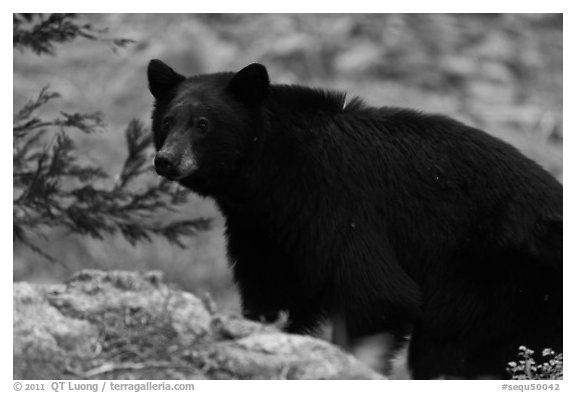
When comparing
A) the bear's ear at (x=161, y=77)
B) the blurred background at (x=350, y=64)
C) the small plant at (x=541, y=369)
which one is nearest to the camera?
the small plant at (x=541, y=369)

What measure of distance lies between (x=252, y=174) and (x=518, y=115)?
11.6 metres

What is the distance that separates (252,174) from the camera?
732 cm

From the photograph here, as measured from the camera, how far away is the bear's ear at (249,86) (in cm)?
727

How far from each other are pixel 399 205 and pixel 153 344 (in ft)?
A: 8.12

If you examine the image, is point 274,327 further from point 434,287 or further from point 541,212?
point 541,212

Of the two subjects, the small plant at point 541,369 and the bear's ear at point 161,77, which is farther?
the bear's ear at point 161,77

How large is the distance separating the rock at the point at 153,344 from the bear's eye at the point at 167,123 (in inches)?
69.2

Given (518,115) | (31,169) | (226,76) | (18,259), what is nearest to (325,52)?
(518,115)

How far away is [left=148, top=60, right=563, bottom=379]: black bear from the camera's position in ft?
23.6

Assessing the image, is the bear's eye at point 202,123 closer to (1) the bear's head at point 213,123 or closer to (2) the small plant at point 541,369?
Answer: (1) the bear's head at point 213,123

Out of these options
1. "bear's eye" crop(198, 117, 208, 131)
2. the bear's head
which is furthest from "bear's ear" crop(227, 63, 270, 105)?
"bear's eye" crop(198, 117, 208, 131)

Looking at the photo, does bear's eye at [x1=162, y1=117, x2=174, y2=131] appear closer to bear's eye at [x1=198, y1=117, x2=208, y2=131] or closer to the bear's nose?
bear's eye at [x1=198, y1=117, x2=208, y2=131]

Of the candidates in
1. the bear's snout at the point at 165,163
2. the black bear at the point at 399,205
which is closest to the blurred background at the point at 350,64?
the black bear at the point at 399,205

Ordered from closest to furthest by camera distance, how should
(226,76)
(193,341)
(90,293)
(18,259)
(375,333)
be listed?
1. (193,341)
2. (90,293)
3. (375,333)
4. (226,76)
5. (18,259)
